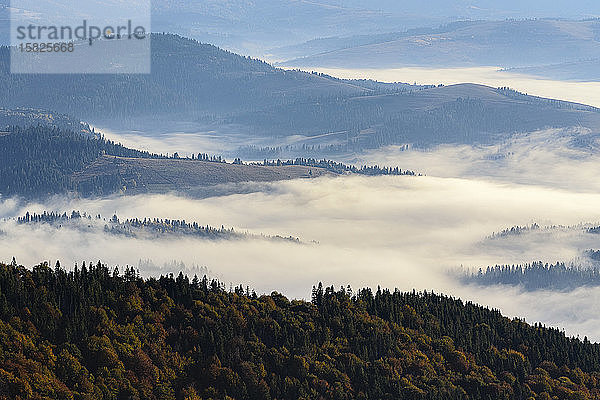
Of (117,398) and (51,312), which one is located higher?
(51,312)

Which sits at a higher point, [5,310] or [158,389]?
[5,310]

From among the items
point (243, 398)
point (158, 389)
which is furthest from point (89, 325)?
point (243, 398)

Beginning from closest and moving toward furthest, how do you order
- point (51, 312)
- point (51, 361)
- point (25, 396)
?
point (25, 396)
point (51, 361)
point (51, 312)

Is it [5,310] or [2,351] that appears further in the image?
[5,310]

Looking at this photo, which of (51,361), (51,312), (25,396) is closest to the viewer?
(25,396)

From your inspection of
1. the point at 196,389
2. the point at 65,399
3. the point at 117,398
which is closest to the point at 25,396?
the point at 65,399

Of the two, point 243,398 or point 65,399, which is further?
point 243,398

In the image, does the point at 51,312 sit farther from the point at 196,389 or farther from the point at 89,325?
the point at 196,389

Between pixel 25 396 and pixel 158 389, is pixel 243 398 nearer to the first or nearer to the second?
pixel 158 389
